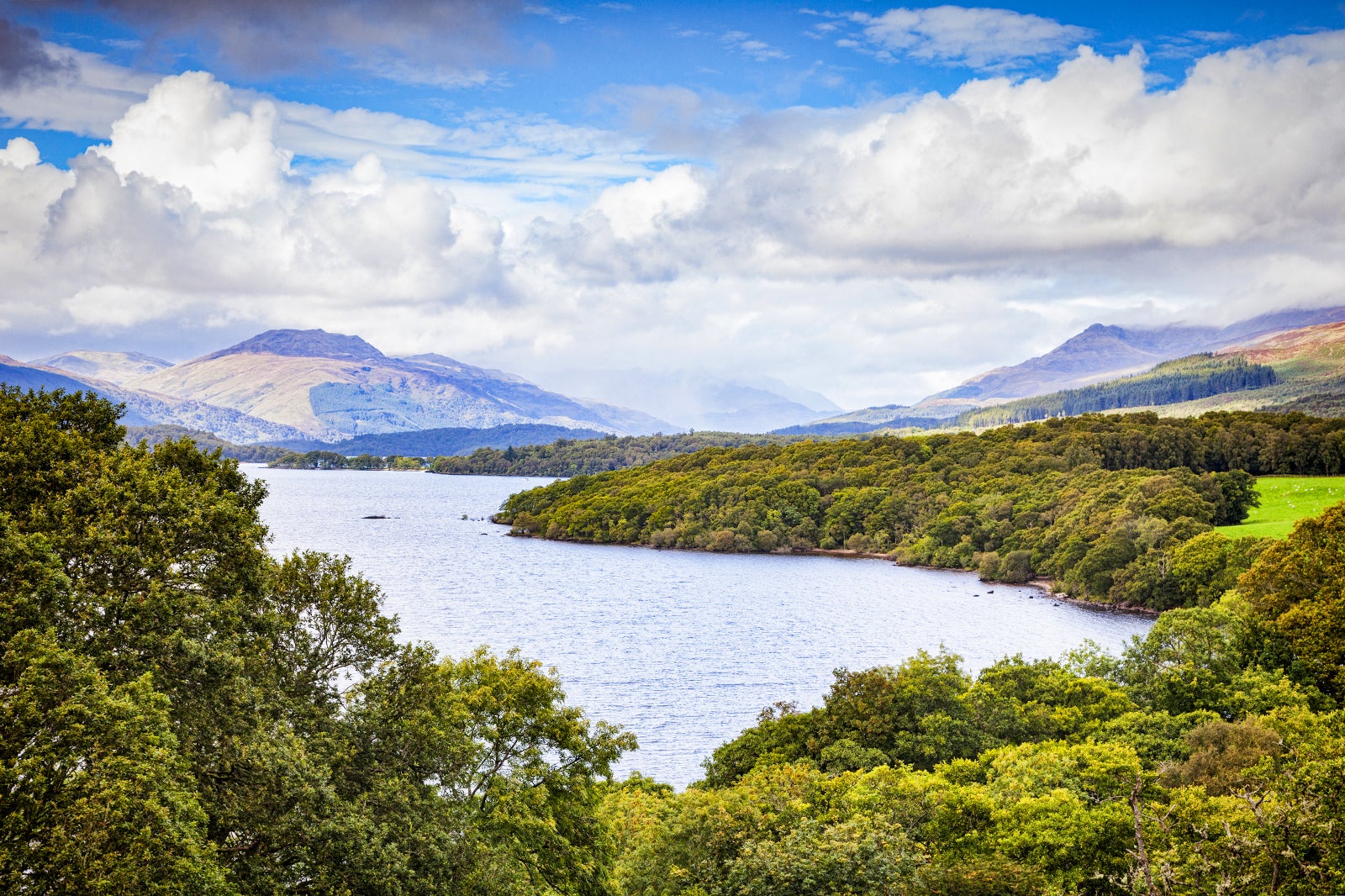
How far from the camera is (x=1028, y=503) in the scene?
14238 cm

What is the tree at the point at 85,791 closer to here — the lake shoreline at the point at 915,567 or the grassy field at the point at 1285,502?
the lake shoreline at the point at 915,567

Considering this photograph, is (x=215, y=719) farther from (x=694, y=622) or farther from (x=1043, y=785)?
(x=694, y=622)

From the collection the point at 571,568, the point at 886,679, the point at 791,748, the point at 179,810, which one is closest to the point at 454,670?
the point at 179,810

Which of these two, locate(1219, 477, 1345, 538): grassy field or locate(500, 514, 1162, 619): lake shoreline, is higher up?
locate(1219, 477, 1345, 538): grassy field

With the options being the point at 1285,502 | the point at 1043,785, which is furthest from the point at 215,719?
the point at 1285,502

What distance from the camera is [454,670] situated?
30.5m

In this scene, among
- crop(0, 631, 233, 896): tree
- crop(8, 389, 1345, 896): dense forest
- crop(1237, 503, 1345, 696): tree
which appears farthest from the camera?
crop(1237, 503, 1345, 696): tree

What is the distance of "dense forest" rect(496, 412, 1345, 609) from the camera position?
110 metres

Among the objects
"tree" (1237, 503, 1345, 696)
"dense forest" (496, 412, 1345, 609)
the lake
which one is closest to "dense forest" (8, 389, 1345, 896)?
"tree" (1237, 503, 1345, 696)

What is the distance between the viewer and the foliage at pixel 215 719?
1495 centimetres

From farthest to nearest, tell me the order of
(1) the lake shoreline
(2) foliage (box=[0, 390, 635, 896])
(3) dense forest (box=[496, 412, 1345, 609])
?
(3) dense forest (box=[496, 412, 1345, 609]), (1) the lake shoreline, (2) foliage (box=[0, 390, 635, 896])

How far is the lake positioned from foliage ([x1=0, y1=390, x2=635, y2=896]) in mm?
27174

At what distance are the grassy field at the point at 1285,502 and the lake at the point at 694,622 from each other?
2022 centimetres

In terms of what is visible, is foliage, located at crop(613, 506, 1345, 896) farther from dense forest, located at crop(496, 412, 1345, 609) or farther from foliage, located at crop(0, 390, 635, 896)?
dense forest, located at crop(496, 412, 1345, 609)
